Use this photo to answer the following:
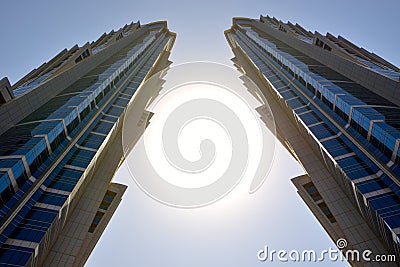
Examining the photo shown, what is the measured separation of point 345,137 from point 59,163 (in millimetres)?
54944

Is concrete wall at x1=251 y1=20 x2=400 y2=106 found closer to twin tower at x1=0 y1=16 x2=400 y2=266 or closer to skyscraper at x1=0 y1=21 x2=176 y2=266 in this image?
twin tower at x1=0 y1=16 x2=400 y2=266

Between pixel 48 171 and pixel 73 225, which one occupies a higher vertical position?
pixel 48 171

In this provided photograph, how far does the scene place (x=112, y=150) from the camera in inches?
Result: 3433

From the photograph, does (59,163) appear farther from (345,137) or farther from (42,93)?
(345,137)

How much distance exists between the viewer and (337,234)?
64562 millimetres

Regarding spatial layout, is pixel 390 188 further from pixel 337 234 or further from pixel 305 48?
pixel 305 48

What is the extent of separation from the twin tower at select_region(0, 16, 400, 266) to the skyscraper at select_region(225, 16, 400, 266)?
0.22 meters

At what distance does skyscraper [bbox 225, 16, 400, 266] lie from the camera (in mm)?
54719

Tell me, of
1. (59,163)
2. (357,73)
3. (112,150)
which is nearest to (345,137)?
(357,73)

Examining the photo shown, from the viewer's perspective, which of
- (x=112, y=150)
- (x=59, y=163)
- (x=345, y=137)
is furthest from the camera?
(x=112, y=150)

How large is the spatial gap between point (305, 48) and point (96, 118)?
220 ft

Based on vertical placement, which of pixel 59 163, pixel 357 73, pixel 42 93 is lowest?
pixel 59 163

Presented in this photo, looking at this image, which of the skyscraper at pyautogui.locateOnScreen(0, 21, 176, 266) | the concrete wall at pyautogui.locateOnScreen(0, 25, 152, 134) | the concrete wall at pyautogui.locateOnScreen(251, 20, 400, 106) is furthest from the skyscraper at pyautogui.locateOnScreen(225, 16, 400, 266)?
the concrete wall at pyautogui.locateOnScreen(0, 25, 152, 134)

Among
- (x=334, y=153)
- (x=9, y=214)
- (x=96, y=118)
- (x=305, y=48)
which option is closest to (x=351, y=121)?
(x=334, y=153)
